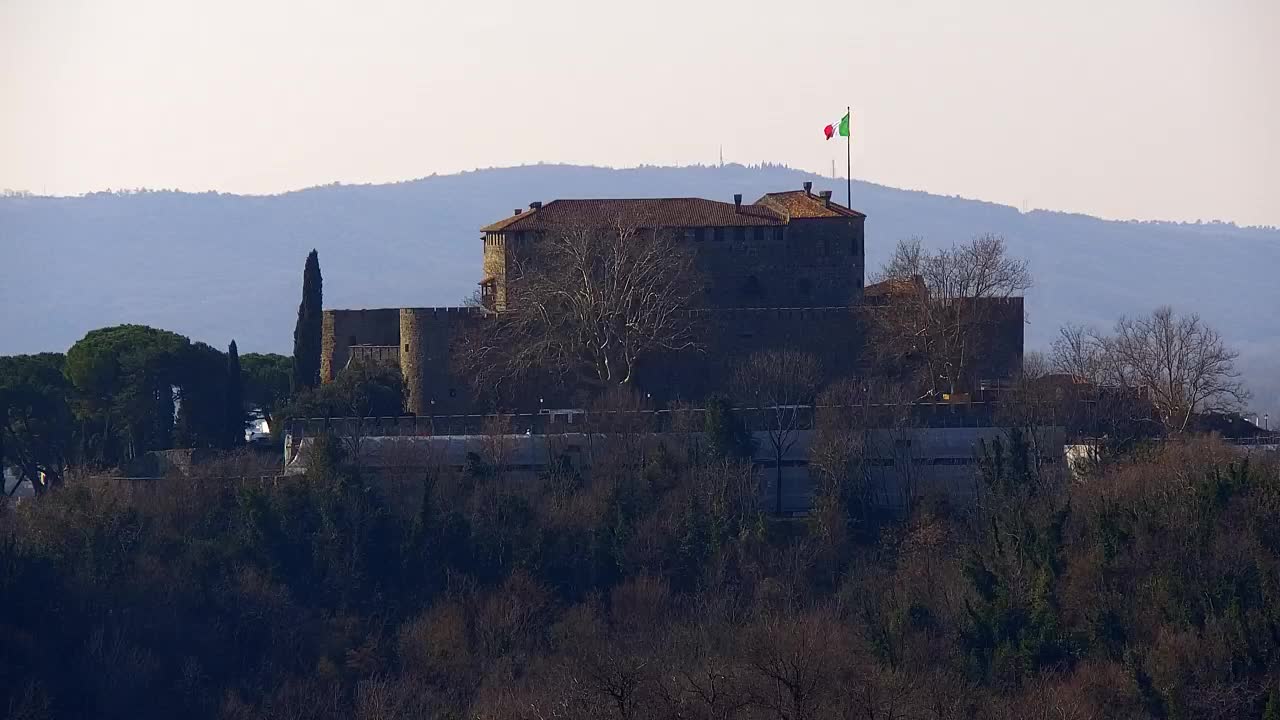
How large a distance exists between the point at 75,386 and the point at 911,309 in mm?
17810

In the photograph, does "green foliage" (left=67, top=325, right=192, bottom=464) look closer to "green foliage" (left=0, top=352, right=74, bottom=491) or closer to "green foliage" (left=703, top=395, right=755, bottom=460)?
"green foliage" (left=0, top=352, right=74, bottom=491)

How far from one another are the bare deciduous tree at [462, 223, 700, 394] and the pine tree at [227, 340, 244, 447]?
513 cm

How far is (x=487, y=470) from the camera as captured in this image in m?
44.3

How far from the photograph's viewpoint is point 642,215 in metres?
49.2

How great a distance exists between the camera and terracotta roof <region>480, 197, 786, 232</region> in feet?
159

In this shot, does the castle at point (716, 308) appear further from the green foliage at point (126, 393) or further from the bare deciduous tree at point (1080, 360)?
the green foliage at point (126, 393)

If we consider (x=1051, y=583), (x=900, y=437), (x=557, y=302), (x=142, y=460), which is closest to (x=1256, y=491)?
(x=1051, y=583)

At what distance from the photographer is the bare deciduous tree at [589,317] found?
45.8m

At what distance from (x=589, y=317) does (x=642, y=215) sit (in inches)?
166

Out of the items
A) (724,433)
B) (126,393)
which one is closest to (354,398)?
(126,393)

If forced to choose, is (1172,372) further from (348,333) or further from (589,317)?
(348,333)

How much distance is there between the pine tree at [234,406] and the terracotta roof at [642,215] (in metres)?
6.17

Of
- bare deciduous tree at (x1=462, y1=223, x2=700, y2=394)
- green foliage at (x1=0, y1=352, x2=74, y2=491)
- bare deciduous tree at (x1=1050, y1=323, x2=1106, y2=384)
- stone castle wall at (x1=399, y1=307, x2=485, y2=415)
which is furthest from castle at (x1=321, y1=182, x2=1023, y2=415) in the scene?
green foliage at (x1=0, y1=352, x2=74, y2=491)

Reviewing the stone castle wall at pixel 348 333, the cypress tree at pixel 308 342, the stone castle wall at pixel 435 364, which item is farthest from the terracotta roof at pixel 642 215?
the cypress tree at pixel 308 342
